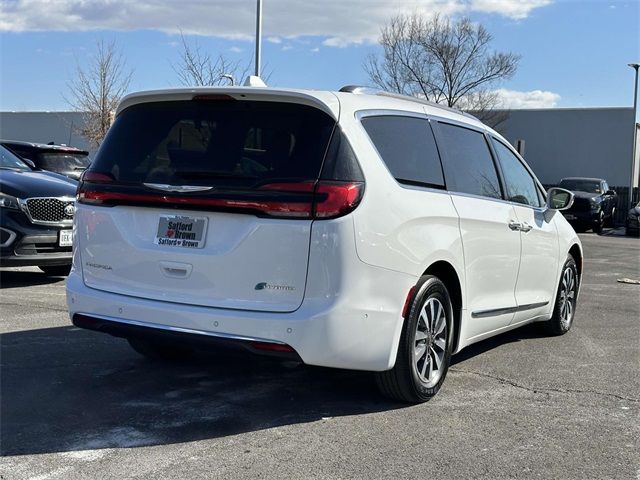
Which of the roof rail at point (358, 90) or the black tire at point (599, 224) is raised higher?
the roof rail at point (358, 90)

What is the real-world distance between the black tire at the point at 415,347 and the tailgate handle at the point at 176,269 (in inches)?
49.4

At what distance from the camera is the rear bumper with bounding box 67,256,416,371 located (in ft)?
13.4

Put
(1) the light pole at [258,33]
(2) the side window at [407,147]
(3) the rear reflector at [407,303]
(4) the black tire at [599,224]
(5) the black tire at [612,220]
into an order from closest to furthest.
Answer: (3) the rear reflector at [407,303] → (2) the side window at [407,147] → (1) the light pole at [258,33] → (4) the black tire at [599,224] → (5) the black tire at [612,220]

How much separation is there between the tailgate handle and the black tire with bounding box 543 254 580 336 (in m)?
3.92

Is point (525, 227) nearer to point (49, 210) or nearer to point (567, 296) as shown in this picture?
point (567, 296)

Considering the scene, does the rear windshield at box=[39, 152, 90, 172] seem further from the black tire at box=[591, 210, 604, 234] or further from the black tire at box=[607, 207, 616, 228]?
the black tire at box=[607, 207, 616, 228]

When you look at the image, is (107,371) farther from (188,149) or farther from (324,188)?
(324,188)

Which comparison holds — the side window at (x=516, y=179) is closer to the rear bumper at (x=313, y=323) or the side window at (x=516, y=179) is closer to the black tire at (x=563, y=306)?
the black tire at (x=563, y=306)

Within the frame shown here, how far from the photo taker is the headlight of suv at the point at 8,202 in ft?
28.4

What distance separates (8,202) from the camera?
8688mm

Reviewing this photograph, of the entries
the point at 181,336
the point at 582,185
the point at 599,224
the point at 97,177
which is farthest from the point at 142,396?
the point at 582,185

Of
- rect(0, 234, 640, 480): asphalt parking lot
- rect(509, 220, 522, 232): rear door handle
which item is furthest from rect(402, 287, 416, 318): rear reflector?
rect(509, 220, 522, 232): rear door handle

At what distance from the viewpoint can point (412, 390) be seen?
4.66 meters

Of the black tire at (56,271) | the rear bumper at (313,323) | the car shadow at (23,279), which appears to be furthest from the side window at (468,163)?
the black tire at (56,271)
